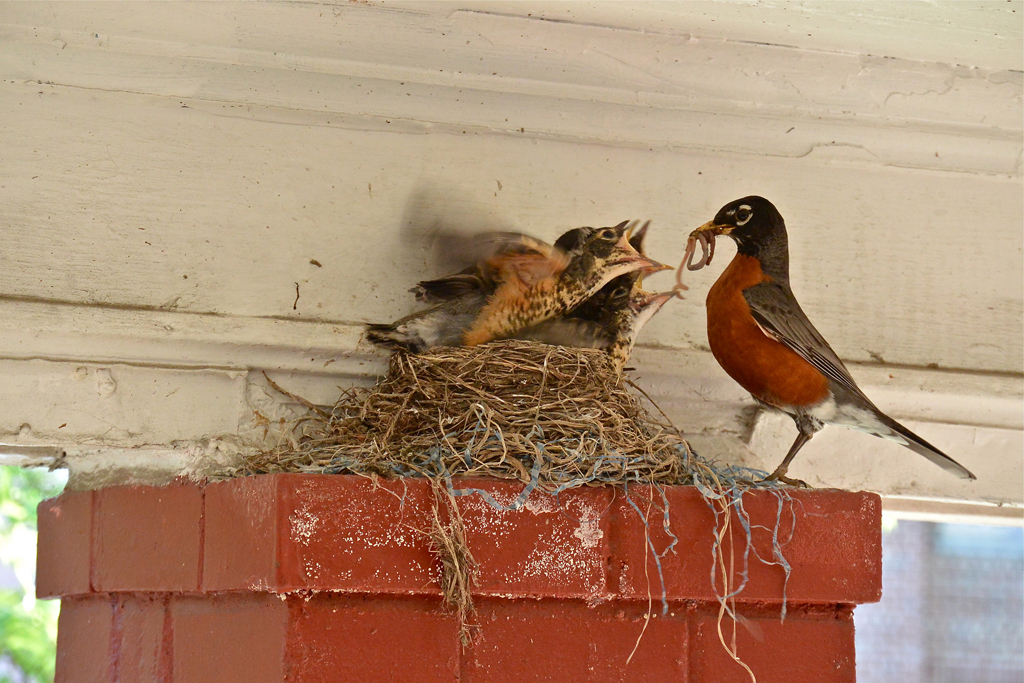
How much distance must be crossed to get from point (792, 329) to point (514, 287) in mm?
463

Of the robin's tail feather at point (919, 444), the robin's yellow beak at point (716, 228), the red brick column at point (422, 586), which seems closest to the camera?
the red brick column at point (422, 586)

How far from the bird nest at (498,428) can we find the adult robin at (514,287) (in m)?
0.06

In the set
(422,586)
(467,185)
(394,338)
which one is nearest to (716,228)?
(467,185)

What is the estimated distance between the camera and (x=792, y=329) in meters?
1.53

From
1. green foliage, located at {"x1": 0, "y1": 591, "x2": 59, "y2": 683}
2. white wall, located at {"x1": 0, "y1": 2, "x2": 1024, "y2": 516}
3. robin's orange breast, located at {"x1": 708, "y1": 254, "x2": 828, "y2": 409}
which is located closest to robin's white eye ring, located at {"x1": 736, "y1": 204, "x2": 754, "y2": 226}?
robin's orange breast, located at {"x1": 708, "y1": 254, "x2": 828, "y2": 409}

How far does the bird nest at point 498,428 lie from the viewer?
50.8 inches

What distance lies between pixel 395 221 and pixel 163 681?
856 mm

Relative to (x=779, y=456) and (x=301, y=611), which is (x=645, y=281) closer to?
(x=779, y=456)

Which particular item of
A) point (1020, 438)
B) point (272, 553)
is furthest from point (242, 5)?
point (1020, 438)

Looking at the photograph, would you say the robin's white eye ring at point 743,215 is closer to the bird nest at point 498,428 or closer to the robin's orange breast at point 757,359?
the robin's orange breast at point 757,359

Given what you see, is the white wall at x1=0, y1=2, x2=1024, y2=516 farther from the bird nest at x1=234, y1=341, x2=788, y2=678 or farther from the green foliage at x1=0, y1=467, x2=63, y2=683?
the green foliage at x1=0, y1=467, x2=63, y2=683

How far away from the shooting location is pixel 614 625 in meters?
1.31

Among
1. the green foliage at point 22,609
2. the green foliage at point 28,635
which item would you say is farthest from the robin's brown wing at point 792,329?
the green foliage at point 28,635

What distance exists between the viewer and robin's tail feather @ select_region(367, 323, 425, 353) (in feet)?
5.21
